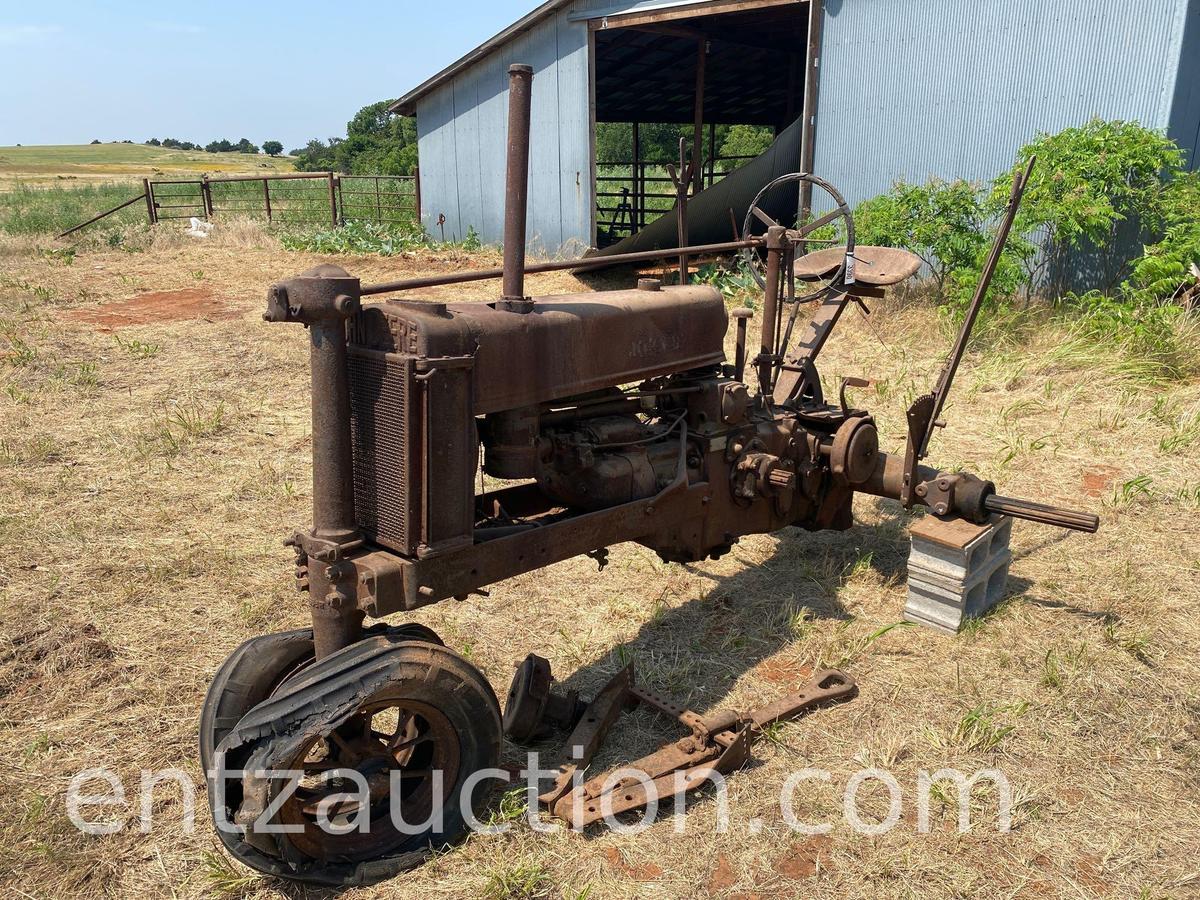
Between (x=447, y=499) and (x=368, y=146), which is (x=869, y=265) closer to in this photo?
(x=447, y=499)

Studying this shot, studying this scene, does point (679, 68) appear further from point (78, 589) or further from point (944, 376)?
point (78, 589)

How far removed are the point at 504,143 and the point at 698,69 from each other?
348cm

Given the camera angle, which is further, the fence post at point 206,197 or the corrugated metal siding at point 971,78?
the fence post at point 206,197

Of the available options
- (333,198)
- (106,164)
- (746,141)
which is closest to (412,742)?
(333,198)

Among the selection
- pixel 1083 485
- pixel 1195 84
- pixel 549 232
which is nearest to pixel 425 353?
pixel 1083 485

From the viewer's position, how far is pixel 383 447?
2.85 m

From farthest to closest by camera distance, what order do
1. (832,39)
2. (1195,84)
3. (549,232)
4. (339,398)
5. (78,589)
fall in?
(549,232), (832,39), (1195,84), (78,589), (339,398)

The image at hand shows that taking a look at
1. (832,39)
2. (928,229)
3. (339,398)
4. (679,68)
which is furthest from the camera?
(679,68)

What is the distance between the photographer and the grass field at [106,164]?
179 feet

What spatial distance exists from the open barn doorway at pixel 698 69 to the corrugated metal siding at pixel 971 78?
0.67 m

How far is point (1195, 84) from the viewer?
312 inches

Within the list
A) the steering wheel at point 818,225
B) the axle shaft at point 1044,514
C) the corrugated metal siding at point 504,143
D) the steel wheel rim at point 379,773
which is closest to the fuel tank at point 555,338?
the steering wheel at point 818,225

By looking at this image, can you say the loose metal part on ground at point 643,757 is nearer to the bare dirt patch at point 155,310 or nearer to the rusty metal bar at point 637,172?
the bare dirt patch at point 155,310

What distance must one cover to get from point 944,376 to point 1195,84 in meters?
5.78
